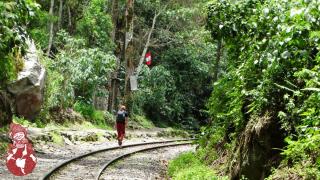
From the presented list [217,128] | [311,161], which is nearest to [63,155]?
[217,128]

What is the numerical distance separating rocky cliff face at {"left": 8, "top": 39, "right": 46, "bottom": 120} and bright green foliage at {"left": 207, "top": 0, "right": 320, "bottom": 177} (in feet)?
30.4

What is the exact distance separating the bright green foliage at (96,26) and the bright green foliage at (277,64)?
17843 millimetres

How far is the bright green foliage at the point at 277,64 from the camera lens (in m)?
6.02

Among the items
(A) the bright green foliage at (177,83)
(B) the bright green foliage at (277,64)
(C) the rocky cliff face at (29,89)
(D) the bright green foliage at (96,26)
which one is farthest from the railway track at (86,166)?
(A) the bright green foliage at (177,83)

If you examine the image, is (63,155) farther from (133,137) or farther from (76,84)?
(76,84)

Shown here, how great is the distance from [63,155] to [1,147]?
6.65 ft

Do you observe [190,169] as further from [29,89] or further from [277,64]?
[29,89]

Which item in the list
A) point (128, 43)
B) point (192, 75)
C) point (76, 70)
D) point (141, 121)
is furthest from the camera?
point (192, 75)

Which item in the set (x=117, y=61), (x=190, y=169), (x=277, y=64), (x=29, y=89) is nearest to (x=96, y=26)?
(x=117, y=61)

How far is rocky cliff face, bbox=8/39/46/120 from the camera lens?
1895 cm

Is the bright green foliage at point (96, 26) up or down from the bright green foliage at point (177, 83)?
up

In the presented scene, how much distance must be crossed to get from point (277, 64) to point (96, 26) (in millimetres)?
23227

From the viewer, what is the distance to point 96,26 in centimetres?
3014

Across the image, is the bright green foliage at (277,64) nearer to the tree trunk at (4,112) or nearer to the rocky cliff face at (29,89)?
the tree trunk at (4,112)
